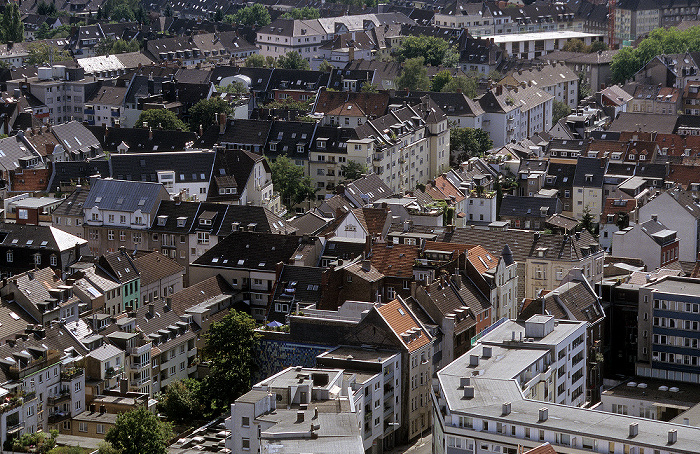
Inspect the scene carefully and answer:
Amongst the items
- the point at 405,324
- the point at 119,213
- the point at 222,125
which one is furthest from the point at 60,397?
the point at 222,125

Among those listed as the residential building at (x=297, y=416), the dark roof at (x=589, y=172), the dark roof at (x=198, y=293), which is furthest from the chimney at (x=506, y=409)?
the dark roof at (x=589, y=172)

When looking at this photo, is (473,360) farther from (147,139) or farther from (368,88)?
(368,88)

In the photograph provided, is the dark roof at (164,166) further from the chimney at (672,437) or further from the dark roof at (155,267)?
the chimney at (672,437)

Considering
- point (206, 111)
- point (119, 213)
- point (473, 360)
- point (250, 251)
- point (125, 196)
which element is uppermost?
point (206, 111)

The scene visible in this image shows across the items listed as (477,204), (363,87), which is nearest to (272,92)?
(363,87)

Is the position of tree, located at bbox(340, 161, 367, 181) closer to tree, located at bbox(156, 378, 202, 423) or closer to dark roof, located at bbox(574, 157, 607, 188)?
dark roof, located at bbox(574, 157, 607, 188)
